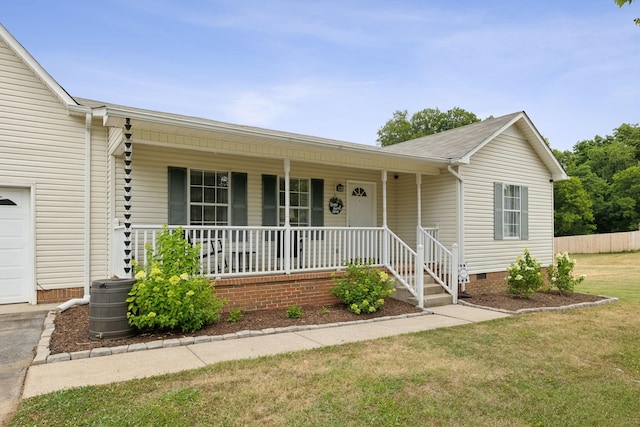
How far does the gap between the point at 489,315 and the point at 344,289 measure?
9.35 ft

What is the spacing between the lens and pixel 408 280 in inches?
347

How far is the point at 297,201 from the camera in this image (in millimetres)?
9641

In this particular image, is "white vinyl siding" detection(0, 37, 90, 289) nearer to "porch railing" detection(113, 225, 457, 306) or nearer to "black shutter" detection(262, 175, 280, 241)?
"porch railing" detection(113, 225, 457, 306)

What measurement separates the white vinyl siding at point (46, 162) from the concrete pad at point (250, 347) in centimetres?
394

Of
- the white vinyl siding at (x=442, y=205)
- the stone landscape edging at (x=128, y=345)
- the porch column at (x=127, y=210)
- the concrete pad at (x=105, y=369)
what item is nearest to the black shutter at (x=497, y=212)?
the white vinyl siding at (x=442, y=205)

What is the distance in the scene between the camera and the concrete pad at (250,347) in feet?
15.8

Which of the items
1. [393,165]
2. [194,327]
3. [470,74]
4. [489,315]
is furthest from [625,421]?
[470,74]

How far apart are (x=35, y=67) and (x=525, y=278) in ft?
35.7

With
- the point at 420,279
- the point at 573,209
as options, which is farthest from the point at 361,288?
the point at 573,209

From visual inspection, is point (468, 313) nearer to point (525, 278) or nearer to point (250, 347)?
point (525, 278)

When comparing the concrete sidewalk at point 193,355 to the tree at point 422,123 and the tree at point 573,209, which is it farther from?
the tree at point 573,209

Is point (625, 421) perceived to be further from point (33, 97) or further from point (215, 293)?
point (33, 97)

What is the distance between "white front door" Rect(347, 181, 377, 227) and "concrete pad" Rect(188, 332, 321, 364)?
528cm

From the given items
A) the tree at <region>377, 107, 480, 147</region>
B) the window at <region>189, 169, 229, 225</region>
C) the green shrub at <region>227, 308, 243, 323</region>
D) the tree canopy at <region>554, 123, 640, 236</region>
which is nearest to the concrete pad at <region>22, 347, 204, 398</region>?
the green shrub at <region>227, 308, 243, 323</region>
